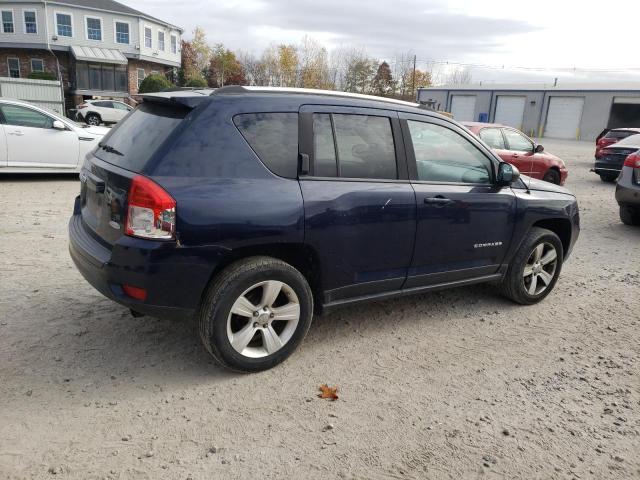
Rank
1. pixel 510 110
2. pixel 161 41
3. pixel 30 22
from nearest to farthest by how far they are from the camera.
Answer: pixel 30 22
pixel 161 41
pixel 510 110

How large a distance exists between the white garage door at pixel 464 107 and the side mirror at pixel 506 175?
4728 cm

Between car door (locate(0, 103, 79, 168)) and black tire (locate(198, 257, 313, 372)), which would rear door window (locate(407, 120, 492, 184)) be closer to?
black tire (locate(198, 257, 313, 372))

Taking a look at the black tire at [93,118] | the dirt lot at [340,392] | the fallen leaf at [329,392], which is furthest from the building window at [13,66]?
the fallen leaf at [329,392]

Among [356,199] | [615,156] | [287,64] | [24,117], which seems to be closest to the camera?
[356,199]

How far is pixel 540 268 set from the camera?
503 cm

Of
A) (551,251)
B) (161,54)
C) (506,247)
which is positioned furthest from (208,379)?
(161,54)

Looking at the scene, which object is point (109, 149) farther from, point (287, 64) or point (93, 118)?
point (287, 64)

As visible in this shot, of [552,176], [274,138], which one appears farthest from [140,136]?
[552,176]

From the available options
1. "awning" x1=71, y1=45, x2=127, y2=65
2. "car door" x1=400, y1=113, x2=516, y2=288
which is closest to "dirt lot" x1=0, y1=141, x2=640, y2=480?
"car door" x1=400, y1=113, x2=516, y2=288

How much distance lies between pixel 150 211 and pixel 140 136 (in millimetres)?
709

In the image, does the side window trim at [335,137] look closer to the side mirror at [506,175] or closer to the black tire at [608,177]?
the side mirror at [506,175]

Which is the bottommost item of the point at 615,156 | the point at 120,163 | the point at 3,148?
the point at 3,148

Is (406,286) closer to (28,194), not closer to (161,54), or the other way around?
(28,194)

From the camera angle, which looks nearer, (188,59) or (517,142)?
(517,142)
